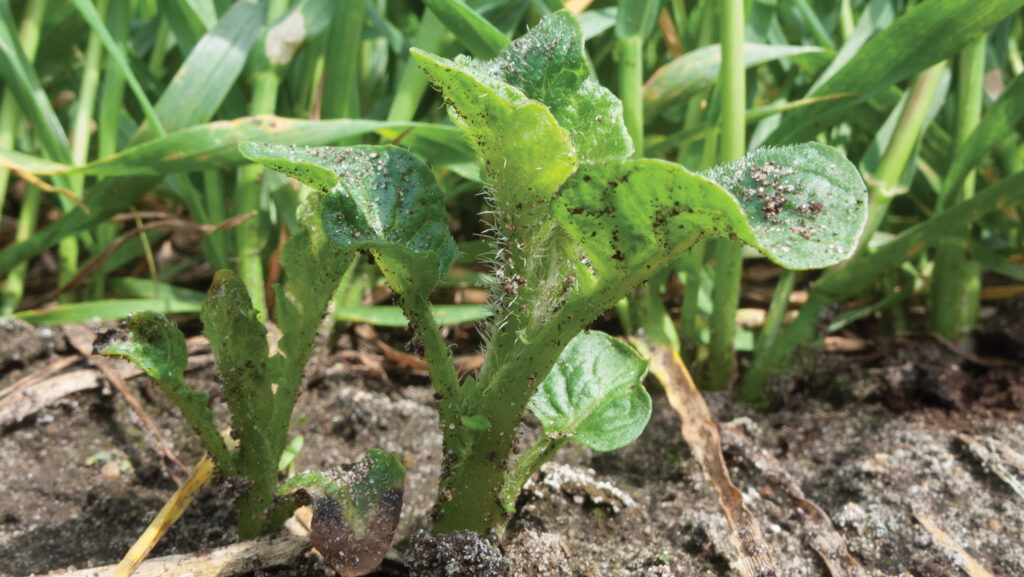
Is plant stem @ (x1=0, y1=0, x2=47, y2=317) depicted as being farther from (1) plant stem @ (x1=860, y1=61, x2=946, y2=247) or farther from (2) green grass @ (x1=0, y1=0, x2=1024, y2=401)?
(1) plant stem @ (x1=860, y1=61, x2=946, y2=247)

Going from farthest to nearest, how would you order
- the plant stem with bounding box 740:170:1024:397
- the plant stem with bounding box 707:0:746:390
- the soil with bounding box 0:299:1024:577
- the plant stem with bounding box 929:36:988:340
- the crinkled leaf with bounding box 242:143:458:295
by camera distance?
the plant stem with bounding box 929:36:988:340 → the plant stem with bounding box 740:170:1024:397 → the plant stem with bounding box 707:0:746:390 → the soil with bounding box 0:299:1024:577 → the crinkled leaf with bounding box 242:143:458:295

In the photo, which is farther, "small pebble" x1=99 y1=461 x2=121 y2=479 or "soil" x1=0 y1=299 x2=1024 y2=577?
"small pebble" x1=99 y1=461 x2=121 y2=479

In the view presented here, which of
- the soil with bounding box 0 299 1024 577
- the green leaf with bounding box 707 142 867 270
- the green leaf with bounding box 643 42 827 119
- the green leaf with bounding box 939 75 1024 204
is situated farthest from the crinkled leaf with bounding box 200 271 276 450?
the green leaf with bounding box 939 75 1024 204

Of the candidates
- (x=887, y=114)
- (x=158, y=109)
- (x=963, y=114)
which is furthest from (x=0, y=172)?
(x=963, y=114)

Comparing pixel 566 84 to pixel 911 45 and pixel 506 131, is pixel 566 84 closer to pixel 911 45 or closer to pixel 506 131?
pixel 506 131

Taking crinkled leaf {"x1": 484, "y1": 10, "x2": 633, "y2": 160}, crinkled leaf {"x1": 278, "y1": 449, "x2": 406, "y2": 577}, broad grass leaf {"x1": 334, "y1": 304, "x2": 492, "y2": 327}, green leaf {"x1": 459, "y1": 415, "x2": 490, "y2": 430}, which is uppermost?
crinkled leaf {"x1": 484, "y1": 10, "x2": 633, "y2": 160}

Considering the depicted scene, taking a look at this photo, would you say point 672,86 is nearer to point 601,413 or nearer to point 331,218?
point 601,413
